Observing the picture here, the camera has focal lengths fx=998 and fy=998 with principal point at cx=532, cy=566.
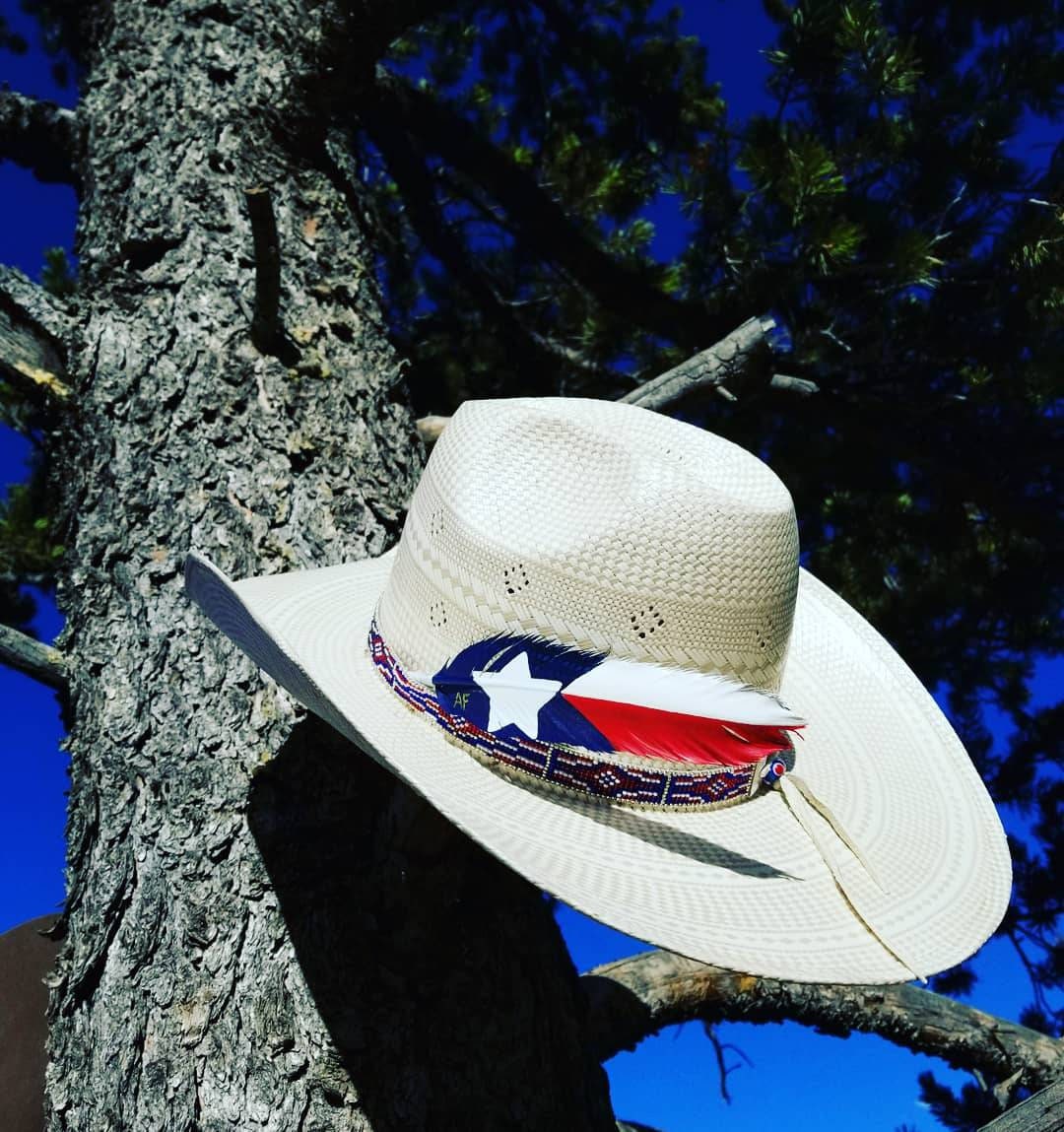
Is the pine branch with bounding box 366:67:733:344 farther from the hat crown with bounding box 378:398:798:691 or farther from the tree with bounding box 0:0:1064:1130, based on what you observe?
the hat crown with bounding box 378:398:798:691

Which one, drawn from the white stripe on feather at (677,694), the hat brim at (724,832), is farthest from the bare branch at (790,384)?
the white stripe on feather at (677,694)

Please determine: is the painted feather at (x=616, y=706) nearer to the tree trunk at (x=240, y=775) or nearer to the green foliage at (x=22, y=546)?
the tree trunk at (x=240, y=775)

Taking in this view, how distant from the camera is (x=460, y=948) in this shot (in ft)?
4.78

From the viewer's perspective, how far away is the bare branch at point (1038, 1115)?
149cm

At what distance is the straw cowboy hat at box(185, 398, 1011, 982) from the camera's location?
1.11 metres

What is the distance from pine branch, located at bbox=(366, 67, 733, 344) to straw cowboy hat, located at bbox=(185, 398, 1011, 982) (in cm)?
202

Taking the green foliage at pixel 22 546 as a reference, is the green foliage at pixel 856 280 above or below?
above

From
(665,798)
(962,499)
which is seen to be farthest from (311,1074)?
(962,499)

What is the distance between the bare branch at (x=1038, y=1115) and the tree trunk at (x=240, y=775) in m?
0.61

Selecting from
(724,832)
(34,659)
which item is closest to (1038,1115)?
(724,832)

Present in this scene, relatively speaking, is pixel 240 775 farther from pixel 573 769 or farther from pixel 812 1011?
pixel 812 1011

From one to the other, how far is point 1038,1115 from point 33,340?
90.1 inches

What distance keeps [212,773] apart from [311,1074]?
1.48ft

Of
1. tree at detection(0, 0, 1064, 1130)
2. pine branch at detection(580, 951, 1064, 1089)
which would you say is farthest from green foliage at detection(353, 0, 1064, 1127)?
pine branch at detection(580, 951, 1064, 1089)
